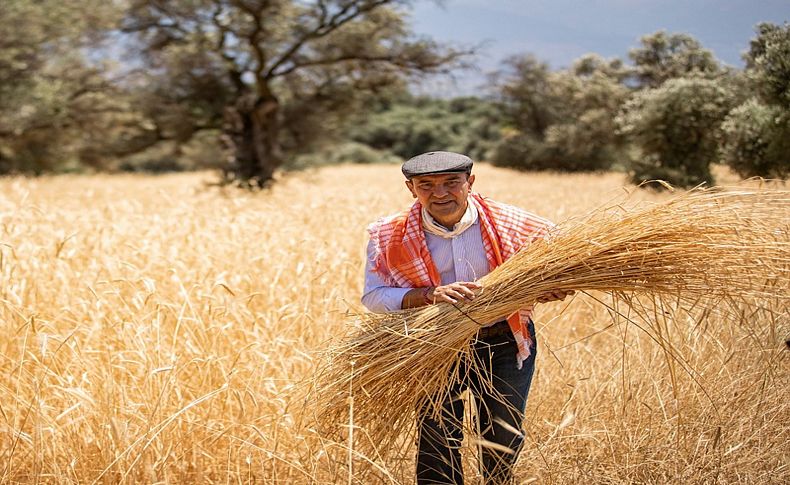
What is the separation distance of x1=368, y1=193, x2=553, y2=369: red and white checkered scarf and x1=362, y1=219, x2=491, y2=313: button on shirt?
0.02 metres

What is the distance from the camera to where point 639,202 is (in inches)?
86.0

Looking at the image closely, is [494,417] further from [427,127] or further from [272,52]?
[427,127]

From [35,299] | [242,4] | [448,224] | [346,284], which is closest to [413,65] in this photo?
[242,4]

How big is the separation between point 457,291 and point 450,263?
20 centimetres

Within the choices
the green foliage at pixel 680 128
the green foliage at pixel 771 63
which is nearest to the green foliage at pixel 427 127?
the green foliage at pixel 680 128

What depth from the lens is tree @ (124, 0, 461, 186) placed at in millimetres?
13430

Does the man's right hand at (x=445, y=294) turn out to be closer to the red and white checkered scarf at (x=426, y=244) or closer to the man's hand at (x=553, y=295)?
the red and white checkered scarf at (x=426, y=244)

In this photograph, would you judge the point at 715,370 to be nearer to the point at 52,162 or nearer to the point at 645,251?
the point at 645,251

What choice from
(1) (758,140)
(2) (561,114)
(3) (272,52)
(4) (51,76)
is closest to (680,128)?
(1) (758,140)

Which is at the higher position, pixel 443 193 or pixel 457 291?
pixel 443 193

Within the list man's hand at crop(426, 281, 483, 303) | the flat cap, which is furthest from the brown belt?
the flat cap

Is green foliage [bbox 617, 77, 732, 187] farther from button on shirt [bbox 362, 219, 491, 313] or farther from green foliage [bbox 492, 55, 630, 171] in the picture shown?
green foliage [bbox 492, 55, 630, 171]

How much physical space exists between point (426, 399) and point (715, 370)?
1.59 meters

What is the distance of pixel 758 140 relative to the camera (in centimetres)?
449
